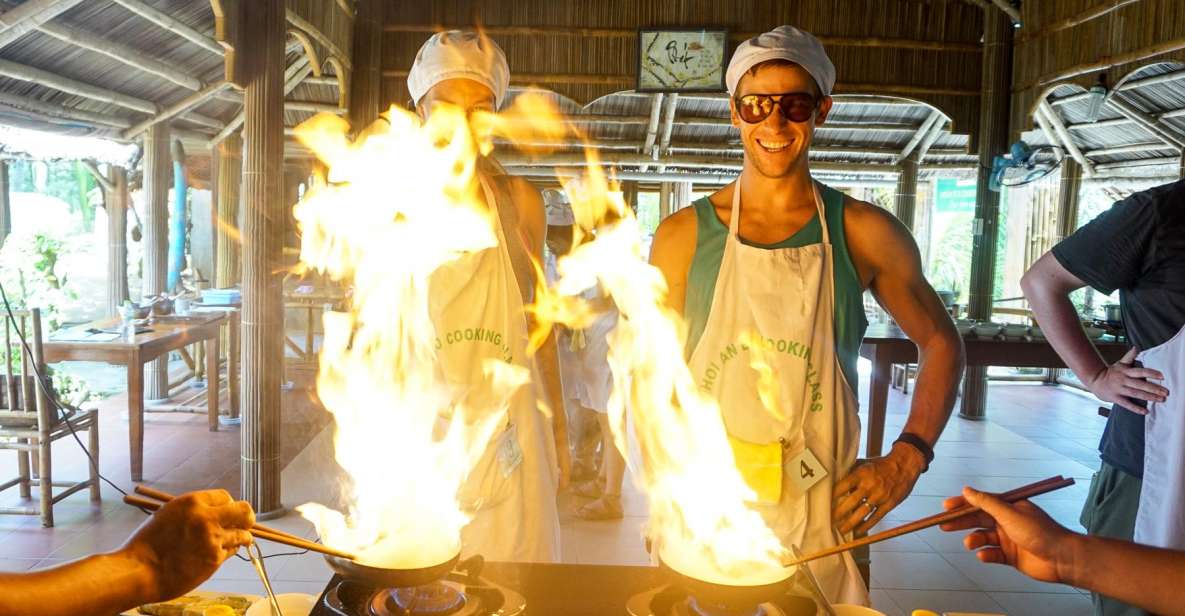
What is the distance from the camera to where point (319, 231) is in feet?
12.4

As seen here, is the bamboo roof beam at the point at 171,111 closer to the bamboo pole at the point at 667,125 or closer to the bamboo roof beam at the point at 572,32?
the bamboo roof beam at the point at 572,32

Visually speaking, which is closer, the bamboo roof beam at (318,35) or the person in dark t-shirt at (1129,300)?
the person in dark t-shirt at (1129,300)

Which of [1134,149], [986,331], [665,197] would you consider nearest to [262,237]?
[986,331]

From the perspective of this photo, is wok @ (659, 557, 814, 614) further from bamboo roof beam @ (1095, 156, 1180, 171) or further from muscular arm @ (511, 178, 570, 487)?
bamboo roof beam @ (1095, 156, 1180, 171)

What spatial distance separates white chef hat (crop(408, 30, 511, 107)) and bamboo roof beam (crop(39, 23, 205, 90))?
4.64 metres

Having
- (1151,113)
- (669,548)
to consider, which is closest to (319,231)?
(669,548)

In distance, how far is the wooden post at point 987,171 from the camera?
7340mm

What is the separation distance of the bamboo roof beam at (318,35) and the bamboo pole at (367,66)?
129mm

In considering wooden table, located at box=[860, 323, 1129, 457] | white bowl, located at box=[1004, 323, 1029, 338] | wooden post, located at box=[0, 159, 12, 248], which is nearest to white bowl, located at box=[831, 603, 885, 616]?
wooden table, located at box=[860, 323, 1129, 457]

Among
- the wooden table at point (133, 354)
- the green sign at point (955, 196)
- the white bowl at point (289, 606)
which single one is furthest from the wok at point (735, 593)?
the green sign at point (955, 196)

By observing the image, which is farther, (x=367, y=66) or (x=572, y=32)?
(x=572, y=32)

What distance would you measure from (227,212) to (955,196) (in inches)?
411

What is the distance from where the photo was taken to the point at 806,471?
6.30 feet

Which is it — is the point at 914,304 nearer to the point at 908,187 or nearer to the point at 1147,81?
the point at 1147,81
